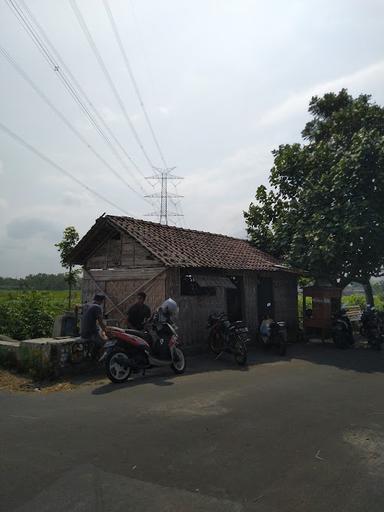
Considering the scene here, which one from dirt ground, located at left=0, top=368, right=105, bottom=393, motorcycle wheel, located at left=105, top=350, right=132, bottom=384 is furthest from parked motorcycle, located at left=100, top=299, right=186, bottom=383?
dirt ground, located at left=0, top=368, right=105, bottom=393

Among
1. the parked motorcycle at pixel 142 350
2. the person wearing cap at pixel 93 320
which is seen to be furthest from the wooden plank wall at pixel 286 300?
the person wearing cap at pixel 93 320

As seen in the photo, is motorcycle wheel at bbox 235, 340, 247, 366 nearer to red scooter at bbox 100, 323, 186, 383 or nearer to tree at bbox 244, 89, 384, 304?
red scooter at bbox 100, 323, 186, 383

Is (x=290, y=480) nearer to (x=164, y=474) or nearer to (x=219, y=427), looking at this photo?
(x=164, y=474)

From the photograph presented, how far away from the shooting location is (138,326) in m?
10.4

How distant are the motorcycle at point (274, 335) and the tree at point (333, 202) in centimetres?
404

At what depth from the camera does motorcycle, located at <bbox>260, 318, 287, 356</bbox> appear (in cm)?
1295

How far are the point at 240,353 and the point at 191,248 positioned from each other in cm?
511

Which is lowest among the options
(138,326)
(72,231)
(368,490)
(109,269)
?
(368,490)

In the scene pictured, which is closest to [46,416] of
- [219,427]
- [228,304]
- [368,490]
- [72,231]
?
[219,427]

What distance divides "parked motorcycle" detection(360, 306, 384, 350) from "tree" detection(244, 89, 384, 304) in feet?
8.15

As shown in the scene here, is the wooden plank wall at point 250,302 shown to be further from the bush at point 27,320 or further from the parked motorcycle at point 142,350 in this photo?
the bush at point 27,320

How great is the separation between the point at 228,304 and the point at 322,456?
11.1m

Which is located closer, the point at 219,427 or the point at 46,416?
the point at 219,427

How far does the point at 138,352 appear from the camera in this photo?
29.1ft
